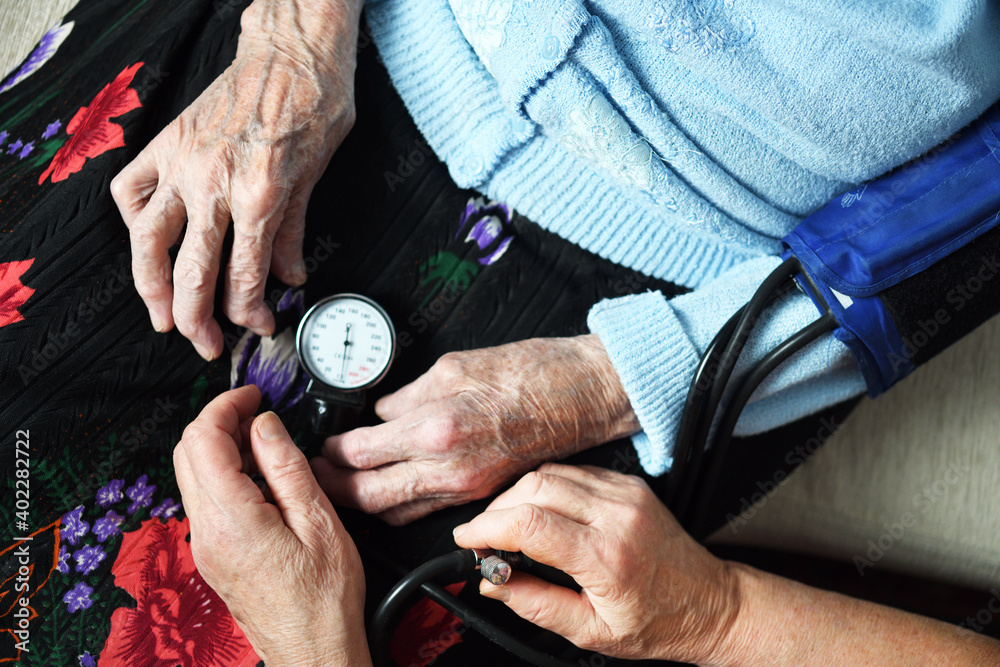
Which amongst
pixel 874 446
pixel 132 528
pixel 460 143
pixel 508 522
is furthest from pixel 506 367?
pixel 874 446

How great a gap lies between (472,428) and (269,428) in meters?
0.22

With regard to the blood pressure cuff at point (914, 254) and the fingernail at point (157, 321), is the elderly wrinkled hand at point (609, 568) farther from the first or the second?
the fingernail at point (157, 321)

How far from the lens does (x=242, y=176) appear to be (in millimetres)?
723

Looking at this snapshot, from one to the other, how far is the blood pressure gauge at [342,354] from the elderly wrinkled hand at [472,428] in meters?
0.03

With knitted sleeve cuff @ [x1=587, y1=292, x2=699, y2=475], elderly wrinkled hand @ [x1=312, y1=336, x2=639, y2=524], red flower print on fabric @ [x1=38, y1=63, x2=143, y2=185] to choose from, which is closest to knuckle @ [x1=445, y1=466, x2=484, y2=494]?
elderly wrinkled hand @ [x1=312, y1=336, x2=639, y2=524]

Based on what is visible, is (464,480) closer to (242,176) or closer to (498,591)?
(498,591)

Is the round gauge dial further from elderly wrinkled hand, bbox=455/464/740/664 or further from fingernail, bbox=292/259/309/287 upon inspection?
elderly wrinkled hand, bbox=455/464/740/664

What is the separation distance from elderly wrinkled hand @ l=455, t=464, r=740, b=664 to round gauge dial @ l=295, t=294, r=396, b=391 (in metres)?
0.22

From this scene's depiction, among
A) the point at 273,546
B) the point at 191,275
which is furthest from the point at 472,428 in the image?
the point at 191,275

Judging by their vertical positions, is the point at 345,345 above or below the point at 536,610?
above

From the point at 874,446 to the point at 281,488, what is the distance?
1.04 m

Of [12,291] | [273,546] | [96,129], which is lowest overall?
[273,546]

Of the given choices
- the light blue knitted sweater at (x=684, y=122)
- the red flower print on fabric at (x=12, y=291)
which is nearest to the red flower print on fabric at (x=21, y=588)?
the red flower print on fabric at (x=12, y=291)

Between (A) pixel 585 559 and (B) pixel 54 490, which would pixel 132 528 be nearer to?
(B) pixel 54 490
